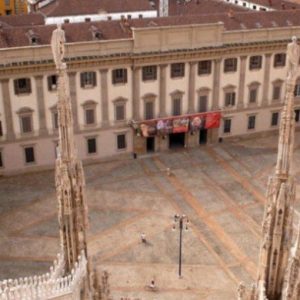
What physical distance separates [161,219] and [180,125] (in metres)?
14.6

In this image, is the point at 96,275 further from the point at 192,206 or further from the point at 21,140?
the point at 21,140

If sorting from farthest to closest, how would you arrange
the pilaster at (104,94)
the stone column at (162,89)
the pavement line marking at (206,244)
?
the stone column at (162,89)
the pilaster at (104,94)
the pavement line marking at (206,244)

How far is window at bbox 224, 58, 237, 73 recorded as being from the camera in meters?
59.9

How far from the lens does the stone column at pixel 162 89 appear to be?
2269 inches

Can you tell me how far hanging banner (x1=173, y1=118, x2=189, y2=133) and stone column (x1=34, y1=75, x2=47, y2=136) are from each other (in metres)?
14.0

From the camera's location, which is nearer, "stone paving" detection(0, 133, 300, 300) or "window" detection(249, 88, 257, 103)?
"stone paving" detection(0, 133, 300, 300)

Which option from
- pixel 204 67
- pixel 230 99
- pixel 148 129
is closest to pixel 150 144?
pixel 148 129

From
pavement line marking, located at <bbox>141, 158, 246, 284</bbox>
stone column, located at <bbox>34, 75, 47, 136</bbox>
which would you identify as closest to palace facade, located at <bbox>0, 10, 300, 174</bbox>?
stone column, located at <bbox>34, 75, 47, 136</bbox>

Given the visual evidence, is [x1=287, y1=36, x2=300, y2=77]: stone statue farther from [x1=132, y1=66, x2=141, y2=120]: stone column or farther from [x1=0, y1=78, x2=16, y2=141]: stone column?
[x1=132, y1=66, x2=141, y2=120]: stone column

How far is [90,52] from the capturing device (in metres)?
54.0

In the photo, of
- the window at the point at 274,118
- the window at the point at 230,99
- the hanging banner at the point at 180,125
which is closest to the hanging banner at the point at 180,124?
the hanging banner at the point at 180,125

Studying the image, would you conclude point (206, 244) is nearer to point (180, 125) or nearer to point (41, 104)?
point (180, 125)

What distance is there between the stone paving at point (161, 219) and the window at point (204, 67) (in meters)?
8.78

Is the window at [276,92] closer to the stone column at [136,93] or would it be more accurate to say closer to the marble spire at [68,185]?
the stone column at [136,93]
